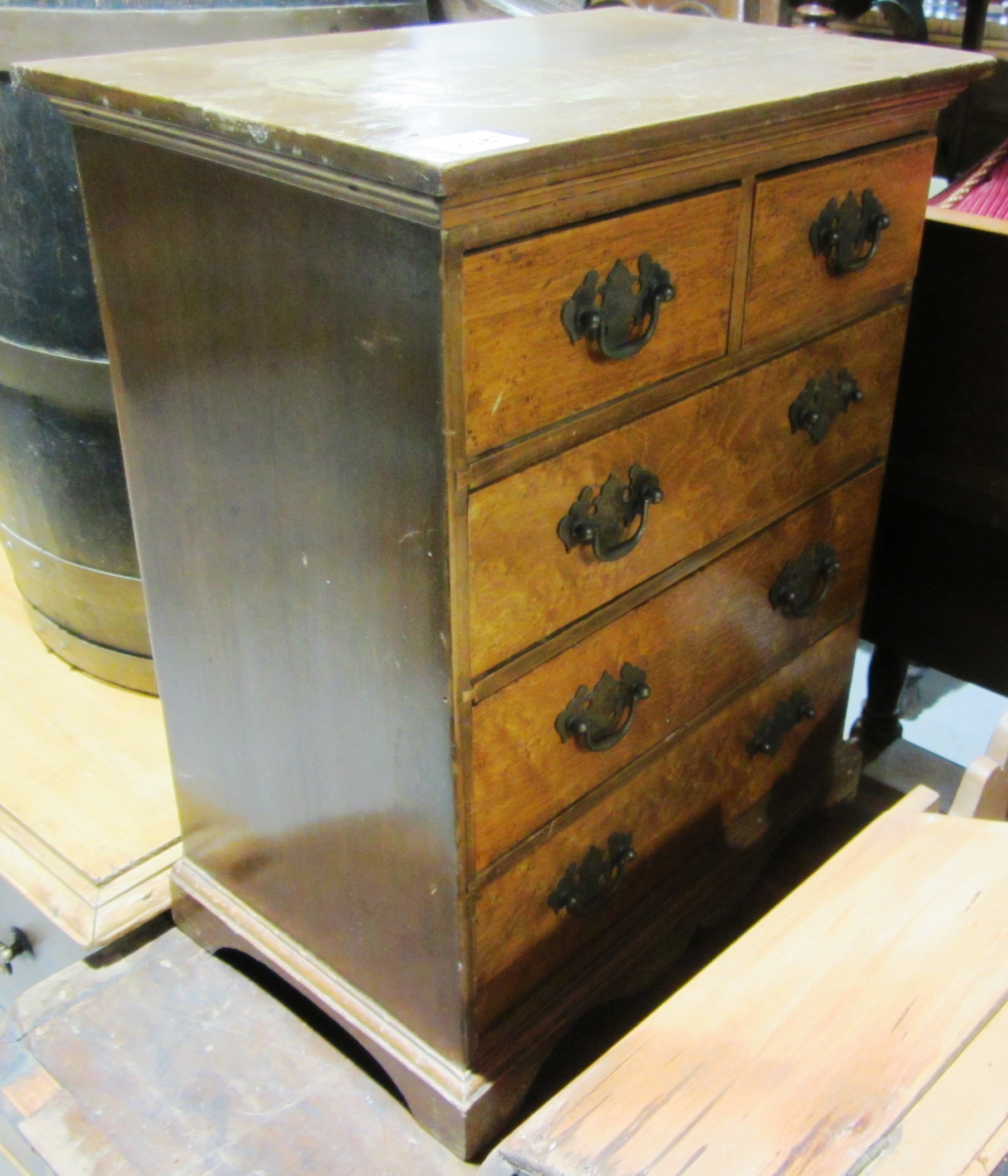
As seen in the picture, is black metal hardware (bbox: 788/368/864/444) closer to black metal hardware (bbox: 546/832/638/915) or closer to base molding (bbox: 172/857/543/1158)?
black metal hardware (bbox: 546/832/638/915)

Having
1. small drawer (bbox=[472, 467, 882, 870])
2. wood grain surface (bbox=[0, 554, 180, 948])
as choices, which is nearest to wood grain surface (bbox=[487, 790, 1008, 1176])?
small drawer (bbox=[472, 467, 882, 870])

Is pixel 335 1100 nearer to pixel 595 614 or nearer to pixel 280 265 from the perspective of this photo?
pixel 595 614

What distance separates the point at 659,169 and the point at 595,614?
334mm

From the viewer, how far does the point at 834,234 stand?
102cm

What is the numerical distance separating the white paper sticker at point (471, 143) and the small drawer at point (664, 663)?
0.38 m

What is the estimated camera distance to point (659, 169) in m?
0.82

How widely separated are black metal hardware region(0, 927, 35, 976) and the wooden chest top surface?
3.10ft

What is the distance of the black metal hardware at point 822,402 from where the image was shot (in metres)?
1.09

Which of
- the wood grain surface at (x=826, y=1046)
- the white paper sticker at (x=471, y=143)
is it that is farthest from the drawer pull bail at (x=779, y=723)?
the white paper sticker at (x=471, y=143)

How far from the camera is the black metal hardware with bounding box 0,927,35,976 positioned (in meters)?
1.41

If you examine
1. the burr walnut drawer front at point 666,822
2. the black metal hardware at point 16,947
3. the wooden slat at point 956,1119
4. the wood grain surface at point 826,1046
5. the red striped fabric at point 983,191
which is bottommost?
the black metal hardware at point 16,947

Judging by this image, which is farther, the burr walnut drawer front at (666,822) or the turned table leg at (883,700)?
the turned table leg at (883,700)

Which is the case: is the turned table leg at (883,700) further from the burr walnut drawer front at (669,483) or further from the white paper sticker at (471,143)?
the white paper sticker at (471,143)

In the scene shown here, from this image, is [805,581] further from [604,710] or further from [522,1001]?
[522,1001]
